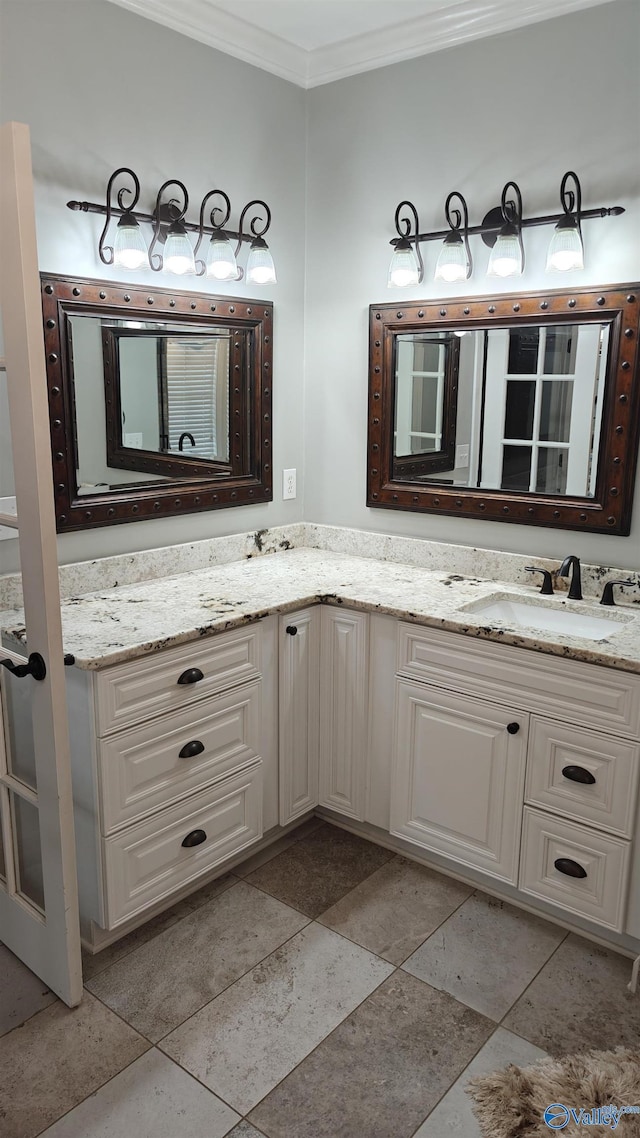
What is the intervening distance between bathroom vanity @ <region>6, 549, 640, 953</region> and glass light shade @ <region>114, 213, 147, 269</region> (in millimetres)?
964

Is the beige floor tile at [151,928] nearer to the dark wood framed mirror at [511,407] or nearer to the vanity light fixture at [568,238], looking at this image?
the dark wood framed mirror at [511,407]

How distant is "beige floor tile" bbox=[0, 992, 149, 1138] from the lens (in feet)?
5.51

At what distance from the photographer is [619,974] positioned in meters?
2.09

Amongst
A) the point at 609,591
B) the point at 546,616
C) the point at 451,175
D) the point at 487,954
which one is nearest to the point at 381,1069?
the point at 487,954

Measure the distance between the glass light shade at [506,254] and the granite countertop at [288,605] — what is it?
0.97 metres

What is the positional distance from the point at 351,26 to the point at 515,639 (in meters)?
2.02

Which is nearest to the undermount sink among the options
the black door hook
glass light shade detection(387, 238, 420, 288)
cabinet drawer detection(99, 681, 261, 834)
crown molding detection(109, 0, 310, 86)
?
cabinet drawer detection(99, 681, 261, 834)

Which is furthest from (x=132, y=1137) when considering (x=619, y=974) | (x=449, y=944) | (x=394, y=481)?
(x=394, y=481)

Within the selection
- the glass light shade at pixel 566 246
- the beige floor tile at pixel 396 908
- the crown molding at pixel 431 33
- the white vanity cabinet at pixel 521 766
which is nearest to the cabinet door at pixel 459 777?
the white vanity cabinet at pixel 521 766

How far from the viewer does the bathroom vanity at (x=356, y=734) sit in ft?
6.63

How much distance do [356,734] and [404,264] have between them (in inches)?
60.5

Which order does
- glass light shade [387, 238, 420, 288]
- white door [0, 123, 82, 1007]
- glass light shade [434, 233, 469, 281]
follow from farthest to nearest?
glass light shade [387, 238, 420, 288], glass light shade [434, 233, 469, 281], white door [0, 123, 82, 1007]

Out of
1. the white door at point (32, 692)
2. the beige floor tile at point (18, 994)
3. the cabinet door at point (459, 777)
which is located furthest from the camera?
the cabinet door at point (459, 777)

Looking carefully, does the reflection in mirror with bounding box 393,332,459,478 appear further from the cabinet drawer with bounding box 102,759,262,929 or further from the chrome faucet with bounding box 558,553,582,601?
the cabinet drawer with bounding box 102,759,262,929
